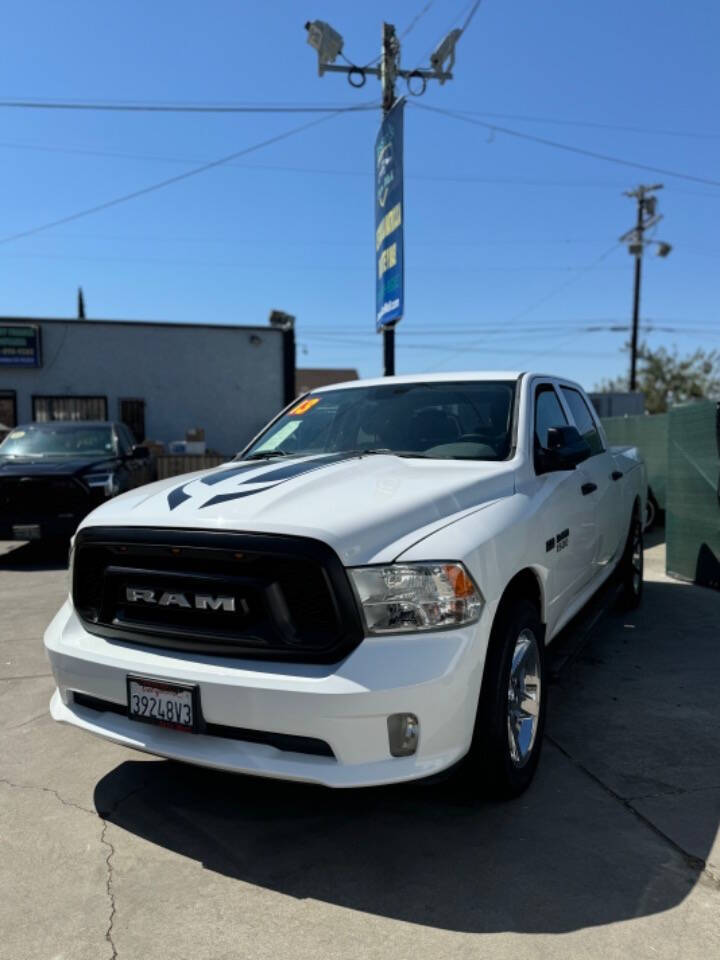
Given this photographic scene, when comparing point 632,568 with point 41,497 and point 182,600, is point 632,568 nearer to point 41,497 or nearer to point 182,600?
point 182,600

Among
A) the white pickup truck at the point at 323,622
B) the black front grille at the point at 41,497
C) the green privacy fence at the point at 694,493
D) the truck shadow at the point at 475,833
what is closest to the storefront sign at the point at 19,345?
the black front grille at the point at 41,497

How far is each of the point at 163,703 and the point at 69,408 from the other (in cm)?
1913

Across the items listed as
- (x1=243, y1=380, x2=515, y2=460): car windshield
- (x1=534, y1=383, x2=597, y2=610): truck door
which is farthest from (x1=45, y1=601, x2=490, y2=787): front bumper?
(x1=243, y1=380, x2=515, y2=460): car windshield

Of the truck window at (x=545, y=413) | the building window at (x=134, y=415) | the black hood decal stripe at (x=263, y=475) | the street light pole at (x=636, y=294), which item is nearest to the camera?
the black hood decal stripe at (x=263, y=475)

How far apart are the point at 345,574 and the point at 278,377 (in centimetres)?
1939

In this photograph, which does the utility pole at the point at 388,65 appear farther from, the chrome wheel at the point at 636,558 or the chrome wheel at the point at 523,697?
the chrome wheel at the point at 523,697

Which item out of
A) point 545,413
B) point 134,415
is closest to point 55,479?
point 545,413

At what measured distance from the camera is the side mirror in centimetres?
371

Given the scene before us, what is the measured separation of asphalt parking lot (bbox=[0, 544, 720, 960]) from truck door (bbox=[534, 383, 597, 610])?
443 millimetres

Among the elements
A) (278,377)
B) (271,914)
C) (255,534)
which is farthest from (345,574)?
(278,377)

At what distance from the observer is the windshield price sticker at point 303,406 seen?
15.7 feet

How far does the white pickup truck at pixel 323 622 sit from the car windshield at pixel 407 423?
0.27m

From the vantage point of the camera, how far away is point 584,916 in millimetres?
2391

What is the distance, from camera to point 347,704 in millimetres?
2406
